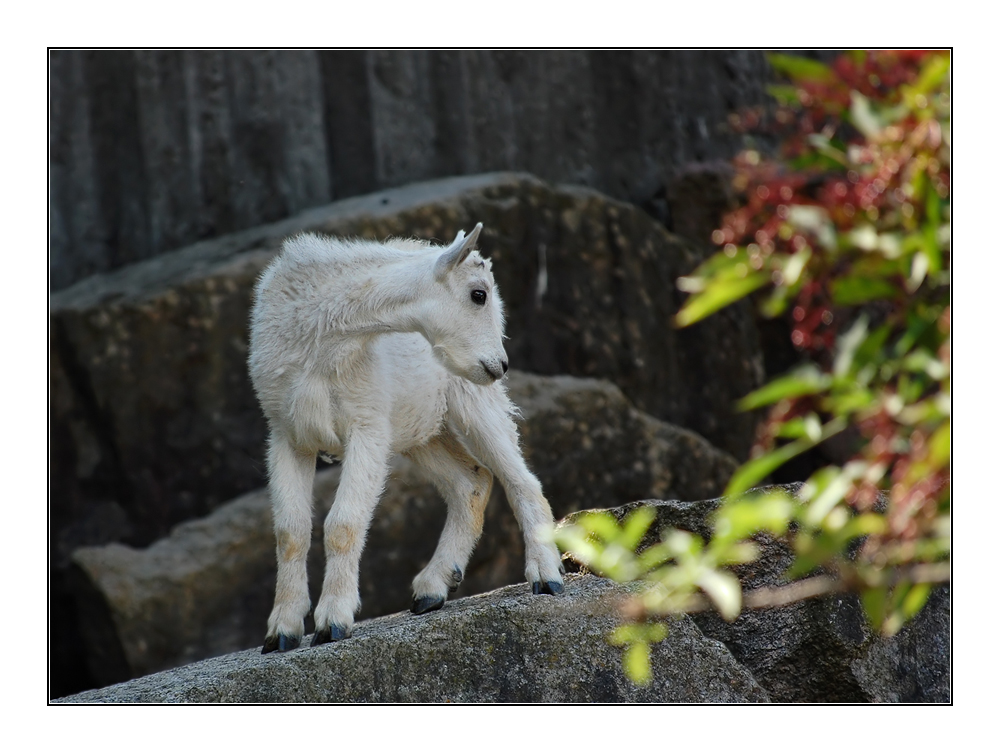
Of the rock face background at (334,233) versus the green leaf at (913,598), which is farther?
the rock face background at (334,233)

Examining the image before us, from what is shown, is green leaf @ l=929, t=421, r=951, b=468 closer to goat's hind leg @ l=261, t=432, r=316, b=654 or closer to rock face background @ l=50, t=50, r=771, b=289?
goat's hind leg @ l=261, t=432, r=316, b=654

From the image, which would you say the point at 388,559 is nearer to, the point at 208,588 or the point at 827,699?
the point at 208,588

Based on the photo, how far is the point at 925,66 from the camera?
1750 mm

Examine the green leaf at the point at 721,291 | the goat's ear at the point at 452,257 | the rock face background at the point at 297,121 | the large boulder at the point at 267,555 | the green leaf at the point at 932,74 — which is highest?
the rock face background at the point at 297,121

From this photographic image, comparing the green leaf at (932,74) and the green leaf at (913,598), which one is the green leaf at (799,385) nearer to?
the green leaf at (913,598)

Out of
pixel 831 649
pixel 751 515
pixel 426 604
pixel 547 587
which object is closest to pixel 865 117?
pixel 751 515

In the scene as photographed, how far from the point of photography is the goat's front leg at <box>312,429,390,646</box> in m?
4.23

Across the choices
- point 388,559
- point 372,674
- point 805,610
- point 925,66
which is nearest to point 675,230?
point 388,559

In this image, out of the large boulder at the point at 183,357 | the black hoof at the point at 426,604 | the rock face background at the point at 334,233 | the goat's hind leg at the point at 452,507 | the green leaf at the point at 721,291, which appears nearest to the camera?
the green leaf at the point at 721,291

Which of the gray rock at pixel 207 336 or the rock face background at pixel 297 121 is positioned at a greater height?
the rock face background at pixel 297 121

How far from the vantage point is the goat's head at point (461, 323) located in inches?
169

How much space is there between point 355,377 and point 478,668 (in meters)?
1.18

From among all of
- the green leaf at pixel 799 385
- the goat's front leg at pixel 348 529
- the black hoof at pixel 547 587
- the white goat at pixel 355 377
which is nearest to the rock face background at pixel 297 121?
the white goat at pixel 355 377

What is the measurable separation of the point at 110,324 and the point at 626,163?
3822 mm
